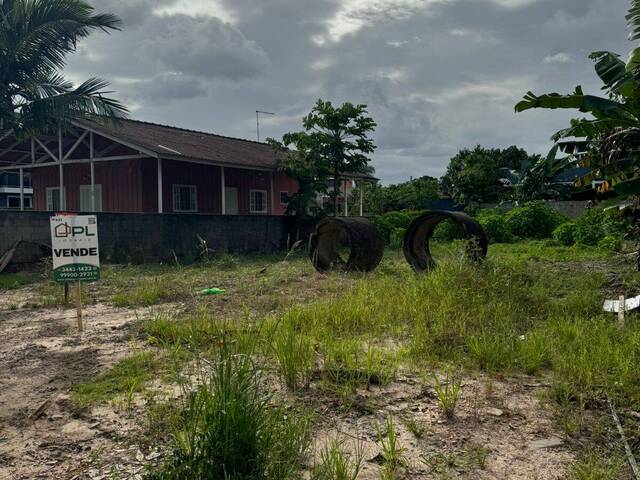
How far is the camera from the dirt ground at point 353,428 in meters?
3.16

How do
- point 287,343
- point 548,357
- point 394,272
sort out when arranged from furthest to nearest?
point 394,272 < point 548,357 < point 287,343

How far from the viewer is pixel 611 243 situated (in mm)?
16828

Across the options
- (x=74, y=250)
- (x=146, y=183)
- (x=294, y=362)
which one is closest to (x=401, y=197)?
(x=146, y=183)

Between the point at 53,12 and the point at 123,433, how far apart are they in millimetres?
14676

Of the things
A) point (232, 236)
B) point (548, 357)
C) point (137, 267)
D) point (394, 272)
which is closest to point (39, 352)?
point (548, 357)

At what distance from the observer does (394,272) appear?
38.1 ft

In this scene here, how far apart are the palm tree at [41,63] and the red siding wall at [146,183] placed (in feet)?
16.3

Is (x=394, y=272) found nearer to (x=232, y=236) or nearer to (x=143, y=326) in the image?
(x=143, y=326)

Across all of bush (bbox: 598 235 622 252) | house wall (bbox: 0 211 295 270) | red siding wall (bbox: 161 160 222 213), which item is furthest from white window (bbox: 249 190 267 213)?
bush (bbox: 598 235 622 252)

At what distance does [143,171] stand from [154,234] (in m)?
6.18

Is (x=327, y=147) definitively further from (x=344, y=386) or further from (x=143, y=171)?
(x=344, y=386)

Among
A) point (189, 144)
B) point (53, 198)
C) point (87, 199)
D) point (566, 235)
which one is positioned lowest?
point (566, 235)

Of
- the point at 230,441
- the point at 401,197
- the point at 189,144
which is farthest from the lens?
the point at 401,197

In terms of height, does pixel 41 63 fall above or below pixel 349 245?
above
